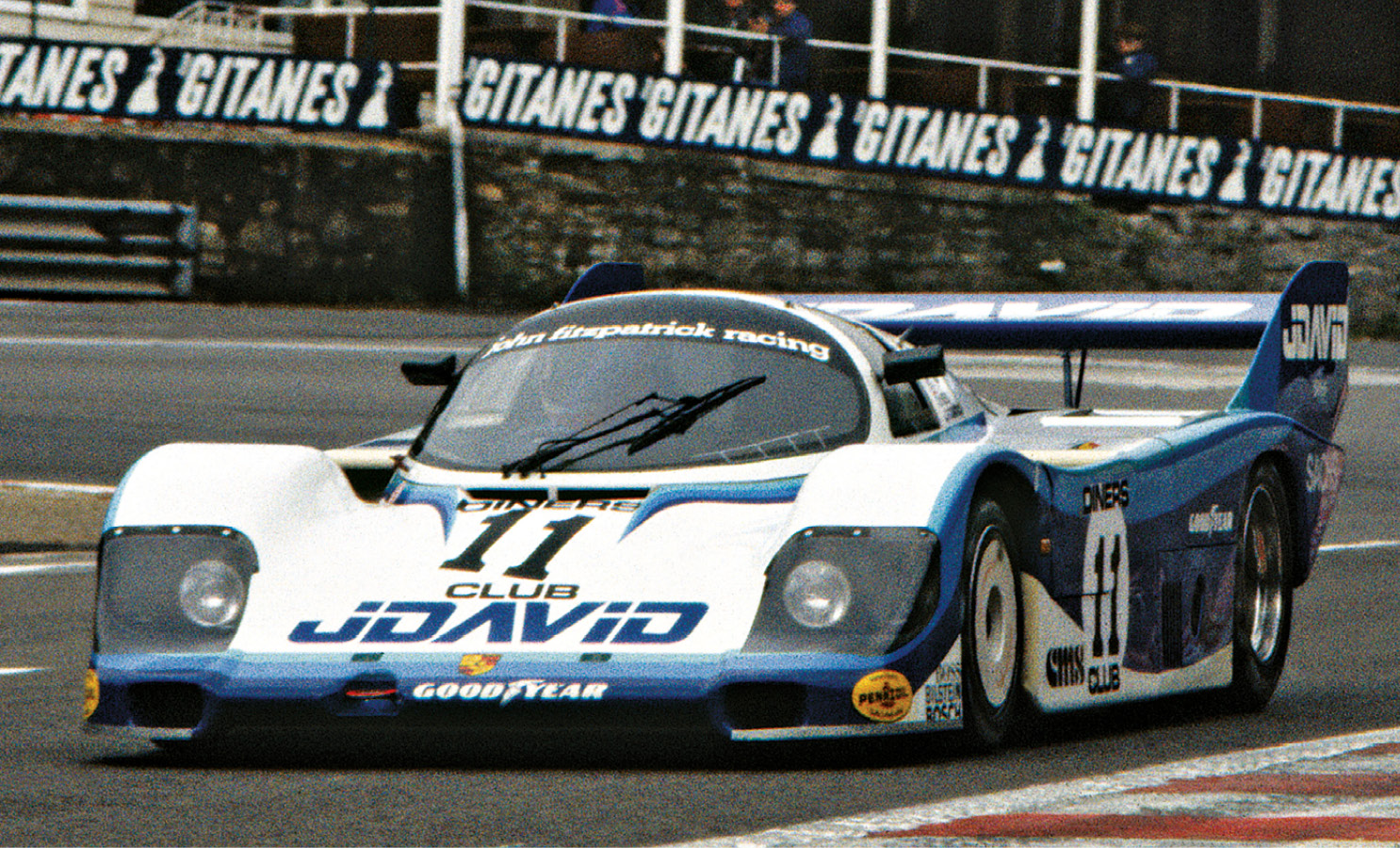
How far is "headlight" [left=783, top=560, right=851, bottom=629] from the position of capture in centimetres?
557

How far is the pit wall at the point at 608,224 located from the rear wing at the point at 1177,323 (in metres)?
15.6

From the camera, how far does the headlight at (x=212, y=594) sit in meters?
5.80

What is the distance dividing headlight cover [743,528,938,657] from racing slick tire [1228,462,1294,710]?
1.85 meters

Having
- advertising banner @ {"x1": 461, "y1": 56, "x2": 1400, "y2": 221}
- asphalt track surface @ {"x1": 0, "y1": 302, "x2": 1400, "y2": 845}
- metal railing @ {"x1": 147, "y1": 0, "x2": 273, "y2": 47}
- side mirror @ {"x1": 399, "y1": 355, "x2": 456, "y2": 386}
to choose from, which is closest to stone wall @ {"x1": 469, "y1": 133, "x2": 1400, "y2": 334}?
advertising banner @ {"x1": 461, "y1": 56, "x2": 1400, "y2": 221}

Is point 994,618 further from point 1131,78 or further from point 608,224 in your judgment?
point 1131,78

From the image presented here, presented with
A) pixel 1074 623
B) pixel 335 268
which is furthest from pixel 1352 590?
pixel 335 268

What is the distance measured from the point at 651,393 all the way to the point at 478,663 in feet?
4.19

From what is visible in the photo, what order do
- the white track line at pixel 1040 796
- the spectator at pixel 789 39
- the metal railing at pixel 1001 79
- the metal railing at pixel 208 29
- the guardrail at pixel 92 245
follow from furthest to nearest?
the metal railing at pixel 208 29 → the metal railing at pixel 1001 79 → the spectator at pixel 789 39 → the guardrail at pixel 92 245 → the white track line at pixel 1040 796

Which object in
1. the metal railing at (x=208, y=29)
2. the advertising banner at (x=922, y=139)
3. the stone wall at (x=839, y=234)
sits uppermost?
the metal railing at (x=208, y=29)

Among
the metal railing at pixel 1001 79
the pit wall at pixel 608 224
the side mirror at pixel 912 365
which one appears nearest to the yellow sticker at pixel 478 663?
the side mirror at pixel 912 365

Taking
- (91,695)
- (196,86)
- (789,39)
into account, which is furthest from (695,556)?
(789,39)

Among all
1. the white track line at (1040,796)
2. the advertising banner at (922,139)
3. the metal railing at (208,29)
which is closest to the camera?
the white track line at (1040,796)

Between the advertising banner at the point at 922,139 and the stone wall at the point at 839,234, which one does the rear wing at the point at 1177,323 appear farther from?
the stone wall at the point at 839,234

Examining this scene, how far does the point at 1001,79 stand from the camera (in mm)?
30109
